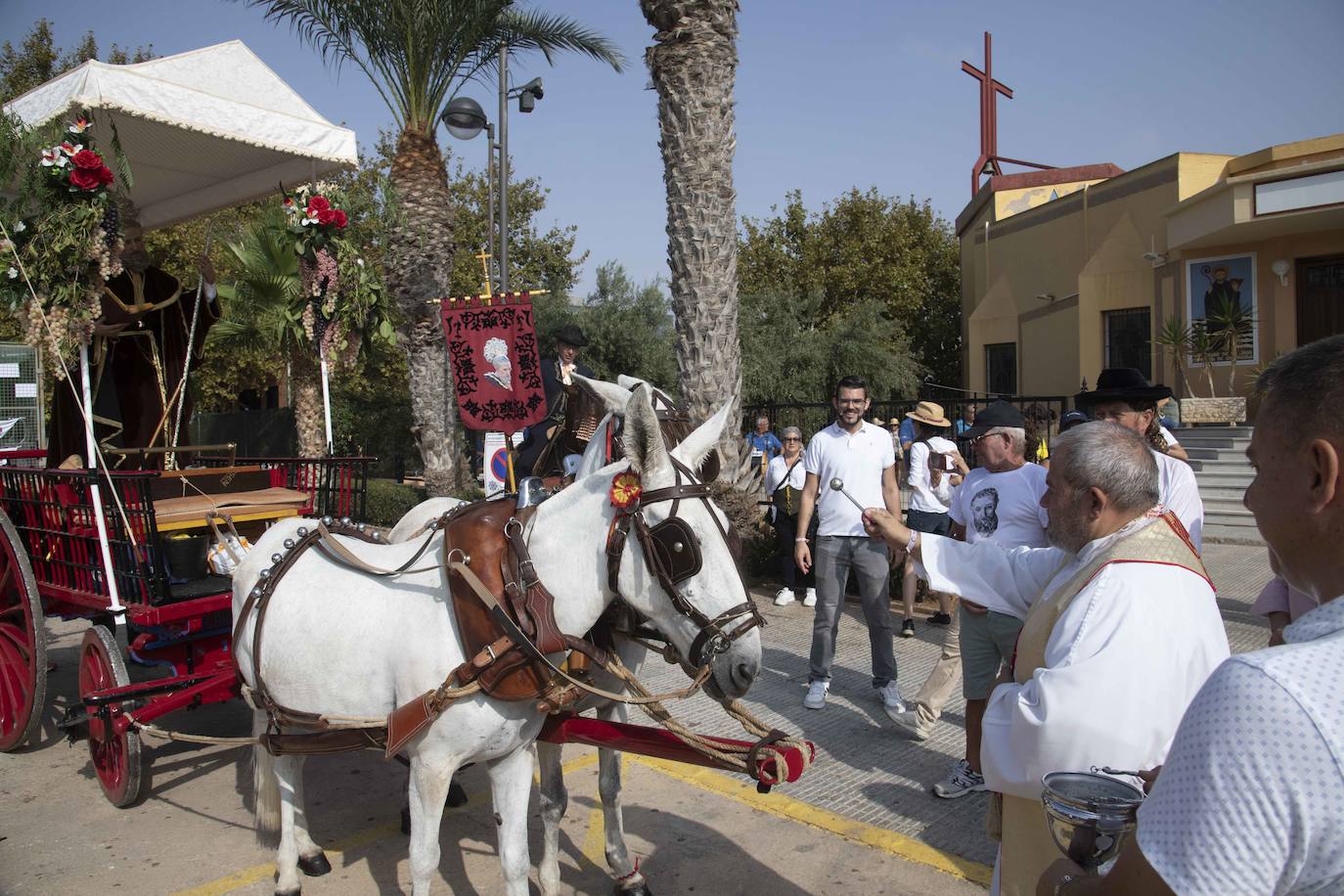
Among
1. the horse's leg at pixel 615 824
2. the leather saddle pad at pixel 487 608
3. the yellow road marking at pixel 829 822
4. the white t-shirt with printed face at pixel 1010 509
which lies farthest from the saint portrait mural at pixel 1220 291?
the leather saddle pad at pixel 487 608

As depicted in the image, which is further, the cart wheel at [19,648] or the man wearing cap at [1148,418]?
the cart wheel at [19,648]

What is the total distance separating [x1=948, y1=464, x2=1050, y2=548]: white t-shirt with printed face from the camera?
441cm

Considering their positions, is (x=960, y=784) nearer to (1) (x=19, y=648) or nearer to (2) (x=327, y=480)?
(2) (x=327, y=480)

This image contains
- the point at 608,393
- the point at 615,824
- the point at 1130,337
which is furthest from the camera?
the point at 1130,337

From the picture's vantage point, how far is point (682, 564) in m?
2.56

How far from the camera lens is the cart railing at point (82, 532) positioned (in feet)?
14.7

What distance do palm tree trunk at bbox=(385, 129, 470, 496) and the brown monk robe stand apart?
5.89 m

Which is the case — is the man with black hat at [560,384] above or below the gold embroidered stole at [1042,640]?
above

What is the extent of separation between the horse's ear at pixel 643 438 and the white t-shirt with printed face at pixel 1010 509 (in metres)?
2.35

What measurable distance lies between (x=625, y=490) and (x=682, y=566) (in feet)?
0.96

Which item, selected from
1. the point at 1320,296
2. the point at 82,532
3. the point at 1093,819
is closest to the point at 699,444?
the point at 1093,819

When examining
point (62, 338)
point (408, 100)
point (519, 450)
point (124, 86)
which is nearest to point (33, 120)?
point (124, 86)

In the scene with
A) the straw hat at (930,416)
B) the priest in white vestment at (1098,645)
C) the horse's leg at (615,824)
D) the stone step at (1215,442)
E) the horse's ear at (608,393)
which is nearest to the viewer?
the priest in white vestment at (1098,645)

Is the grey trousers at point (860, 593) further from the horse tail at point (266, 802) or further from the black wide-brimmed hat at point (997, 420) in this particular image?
the horse tail at point (266, 802)
